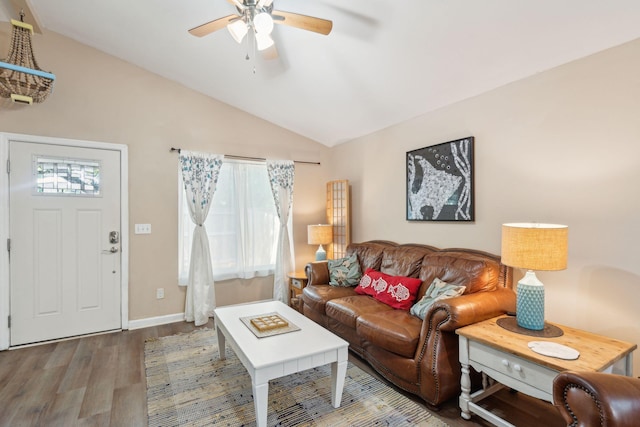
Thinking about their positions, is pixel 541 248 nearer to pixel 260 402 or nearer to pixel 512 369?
pixel 512 369

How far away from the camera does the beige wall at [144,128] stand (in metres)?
3.14

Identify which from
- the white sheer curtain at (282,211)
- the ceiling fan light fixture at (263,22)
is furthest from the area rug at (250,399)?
the ceiling fan light fixture at (263,22)

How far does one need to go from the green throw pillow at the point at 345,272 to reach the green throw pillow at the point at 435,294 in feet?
3.44

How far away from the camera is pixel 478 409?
1.84m

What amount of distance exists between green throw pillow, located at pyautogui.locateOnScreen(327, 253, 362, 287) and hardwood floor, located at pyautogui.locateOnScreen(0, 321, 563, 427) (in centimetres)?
86

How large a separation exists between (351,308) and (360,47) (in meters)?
2.22

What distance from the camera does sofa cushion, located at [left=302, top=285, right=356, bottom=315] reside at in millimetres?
3047

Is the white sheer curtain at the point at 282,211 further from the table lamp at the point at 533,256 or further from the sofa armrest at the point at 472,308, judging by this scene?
the table lamp at the point at 533,256

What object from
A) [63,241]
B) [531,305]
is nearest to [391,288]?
[531,305]

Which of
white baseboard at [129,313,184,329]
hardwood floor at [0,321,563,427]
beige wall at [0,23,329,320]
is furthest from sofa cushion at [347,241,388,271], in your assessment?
white baseboard at [129,313,184,329]

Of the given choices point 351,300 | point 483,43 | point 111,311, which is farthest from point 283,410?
point 483,43

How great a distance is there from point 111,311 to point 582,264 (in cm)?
436

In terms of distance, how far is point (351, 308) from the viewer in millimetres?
2686

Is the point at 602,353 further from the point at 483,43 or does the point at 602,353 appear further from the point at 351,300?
the point at 483,43
